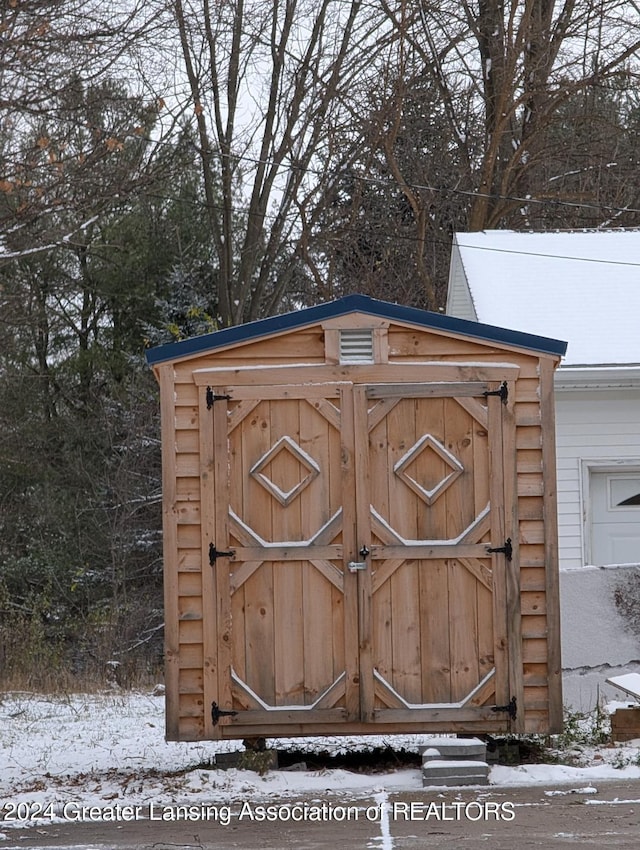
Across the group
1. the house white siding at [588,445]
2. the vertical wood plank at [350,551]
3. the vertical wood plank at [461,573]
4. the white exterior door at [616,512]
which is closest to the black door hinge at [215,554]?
the vertical wood plank at [350,551]

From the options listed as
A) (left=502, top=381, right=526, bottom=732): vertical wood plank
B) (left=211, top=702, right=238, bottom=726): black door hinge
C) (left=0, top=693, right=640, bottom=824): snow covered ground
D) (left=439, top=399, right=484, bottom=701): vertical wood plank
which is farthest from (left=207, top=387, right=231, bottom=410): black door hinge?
(left=0, top=693, right=640, bottom=824): snow covered ground

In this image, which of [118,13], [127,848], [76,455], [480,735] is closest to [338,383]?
[480,735]

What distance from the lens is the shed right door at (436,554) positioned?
6.91 m

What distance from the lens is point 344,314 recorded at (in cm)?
711

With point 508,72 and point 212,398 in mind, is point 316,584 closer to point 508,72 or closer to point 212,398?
point 212,398

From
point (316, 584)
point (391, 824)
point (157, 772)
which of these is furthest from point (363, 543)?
point (157, 772)

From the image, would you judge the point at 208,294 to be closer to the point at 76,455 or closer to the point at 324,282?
the point at 324,282

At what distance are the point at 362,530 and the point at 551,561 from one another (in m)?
1.17

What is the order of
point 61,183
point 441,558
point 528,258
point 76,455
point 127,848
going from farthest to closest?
1. point 76,455
2. point 528,258
3. point 61,183
4. point 441,558
5. point 127,848

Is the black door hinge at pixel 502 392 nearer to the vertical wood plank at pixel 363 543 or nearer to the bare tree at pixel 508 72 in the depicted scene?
the vertical wood plank at pixel 363 543

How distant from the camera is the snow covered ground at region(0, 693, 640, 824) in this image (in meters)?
6.47

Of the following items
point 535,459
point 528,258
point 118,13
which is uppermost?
point 118,13

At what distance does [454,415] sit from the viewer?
7043mm

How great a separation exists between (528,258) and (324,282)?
9.30 meters
